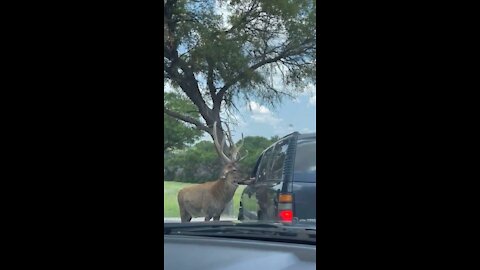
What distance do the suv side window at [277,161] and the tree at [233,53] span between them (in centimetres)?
96

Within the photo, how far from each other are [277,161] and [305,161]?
Result: 1.28 ft

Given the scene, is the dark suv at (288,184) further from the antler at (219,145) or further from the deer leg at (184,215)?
the antler at (219,145)

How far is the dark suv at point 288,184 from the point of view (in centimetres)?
279

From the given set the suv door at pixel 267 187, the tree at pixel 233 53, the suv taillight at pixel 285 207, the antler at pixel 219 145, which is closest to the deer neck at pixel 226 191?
the antler at pixel 219 145

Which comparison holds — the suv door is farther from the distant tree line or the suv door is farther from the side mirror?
the distant tree line

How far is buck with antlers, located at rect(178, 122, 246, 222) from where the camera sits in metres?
3.98

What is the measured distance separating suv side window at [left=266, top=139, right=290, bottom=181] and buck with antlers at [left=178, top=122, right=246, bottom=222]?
26.3 inches

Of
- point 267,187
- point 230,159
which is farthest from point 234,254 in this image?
point 230,159
